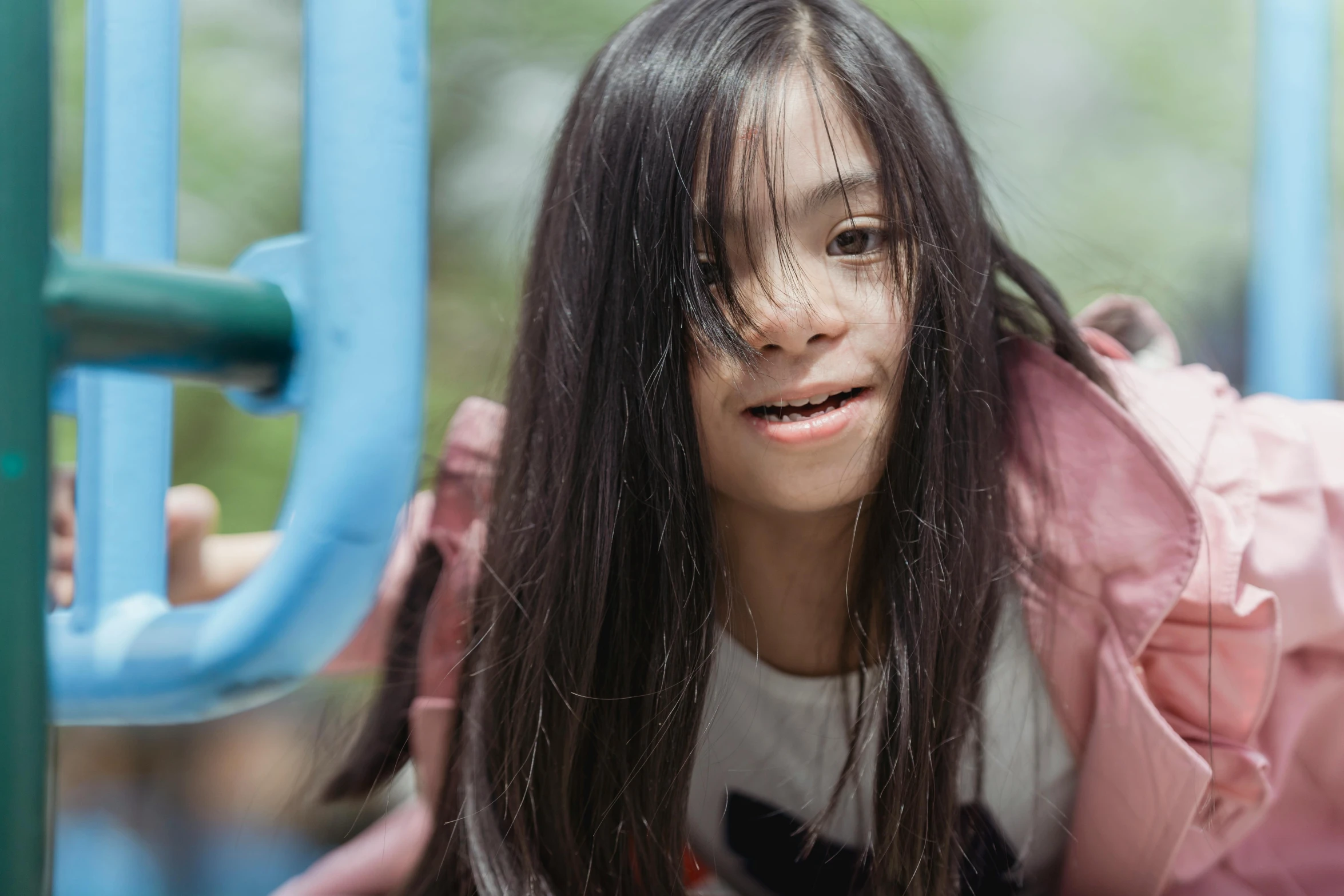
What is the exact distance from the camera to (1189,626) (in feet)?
2.03

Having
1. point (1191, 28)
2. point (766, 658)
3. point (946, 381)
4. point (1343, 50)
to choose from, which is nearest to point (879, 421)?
point (946, 381)

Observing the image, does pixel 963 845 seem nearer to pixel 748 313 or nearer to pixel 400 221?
pixel 748 313

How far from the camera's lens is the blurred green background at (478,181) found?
190 cm

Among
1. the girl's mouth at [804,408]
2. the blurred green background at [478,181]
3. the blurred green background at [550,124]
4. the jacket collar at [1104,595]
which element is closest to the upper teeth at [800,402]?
the girl's mouth at [804,408]

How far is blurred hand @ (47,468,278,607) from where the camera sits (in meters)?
0.77

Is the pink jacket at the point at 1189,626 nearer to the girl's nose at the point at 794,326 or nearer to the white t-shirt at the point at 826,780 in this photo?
the white t-shirt at the point at 826,780

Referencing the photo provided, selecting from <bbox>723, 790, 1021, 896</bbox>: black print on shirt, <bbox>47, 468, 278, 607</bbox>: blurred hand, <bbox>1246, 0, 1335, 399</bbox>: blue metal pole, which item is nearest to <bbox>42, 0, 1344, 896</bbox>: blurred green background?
<bbox>1246, 0, 1335, 399</bbox>: blue metal pole

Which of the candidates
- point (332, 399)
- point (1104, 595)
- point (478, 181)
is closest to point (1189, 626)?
point (1104, 595)

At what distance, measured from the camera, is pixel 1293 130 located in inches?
36.3

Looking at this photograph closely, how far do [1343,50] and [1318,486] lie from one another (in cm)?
212

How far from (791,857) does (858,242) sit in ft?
1.29

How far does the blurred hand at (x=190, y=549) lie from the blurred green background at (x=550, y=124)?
2.87 ft

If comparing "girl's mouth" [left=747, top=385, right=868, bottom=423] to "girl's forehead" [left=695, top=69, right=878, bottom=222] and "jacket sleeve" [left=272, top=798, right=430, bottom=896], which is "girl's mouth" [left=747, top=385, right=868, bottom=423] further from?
"jacket sleeve" [left=272, top=798, right=430, bottom=896]

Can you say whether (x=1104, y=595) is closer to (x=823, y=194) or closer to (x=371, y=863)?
(x=823, y=194)
